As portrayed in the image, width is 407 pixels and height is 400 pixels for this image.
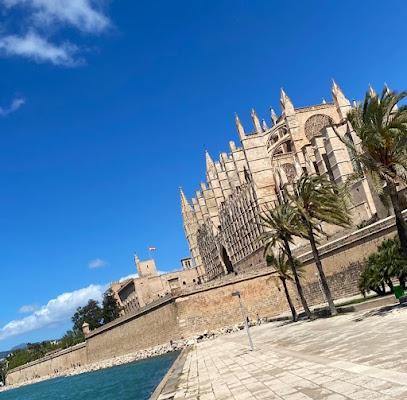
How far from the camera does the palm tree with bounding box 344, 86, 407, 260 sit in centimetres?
1460

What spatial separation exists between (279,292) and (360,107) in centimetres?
2564

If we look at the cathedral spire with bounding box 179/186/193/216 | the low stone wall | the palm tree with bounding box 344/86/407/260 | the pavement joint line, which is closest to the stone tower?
the cathedral spire with bounding box 179/186/193/216

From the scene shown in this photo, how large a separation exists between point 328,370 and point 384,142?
8.83 m

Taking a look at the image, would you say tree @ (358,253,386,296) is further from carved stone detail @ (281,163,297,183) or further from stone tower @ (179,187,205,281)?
stone tower @ (179,187,205,281)

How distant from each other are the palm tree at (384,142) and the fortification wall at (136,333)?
26974 mm

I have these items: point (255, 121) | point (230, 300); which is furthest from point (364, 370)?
point (255, 121)

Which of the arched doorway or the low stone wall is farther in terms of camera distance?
the arched doorway

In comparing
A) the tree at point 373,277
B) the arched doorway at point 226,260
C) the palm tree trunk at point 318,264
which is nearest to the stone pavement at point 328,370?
the tree at point 373,277

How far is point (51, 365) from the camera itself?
7138 centimetres

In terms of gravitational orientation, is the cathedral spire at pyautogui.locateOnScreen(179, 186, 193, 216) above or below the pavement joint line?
above

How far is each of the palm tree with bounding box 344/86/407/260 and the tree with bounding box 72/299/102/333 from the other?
238 feet

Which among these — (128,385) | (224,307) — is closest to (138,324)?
(224,307)

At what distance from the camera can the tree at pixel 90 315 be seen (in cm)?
8056

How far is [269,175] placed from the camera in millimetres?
46719
